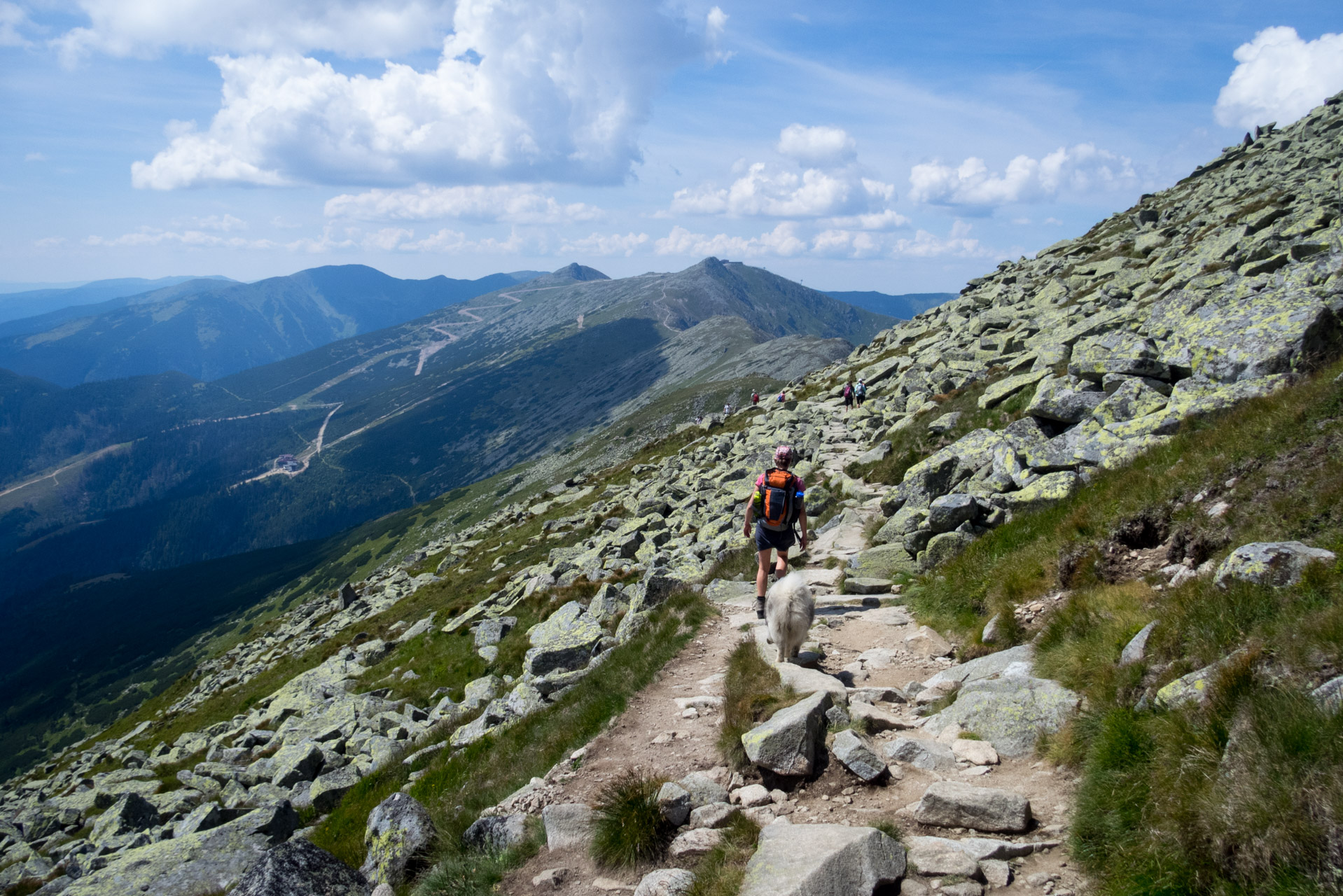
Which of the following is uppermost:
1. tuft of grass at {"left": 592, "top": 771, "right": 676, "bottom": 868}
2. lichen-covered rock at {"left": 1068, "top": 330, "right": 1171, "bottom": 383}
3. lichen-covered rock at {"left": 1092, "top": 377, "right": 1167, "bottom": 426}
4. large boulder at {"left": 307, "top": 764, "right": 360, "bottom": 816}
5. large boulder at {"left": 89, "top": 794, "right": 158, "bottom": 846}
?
lichen-covered rock at {"left": 1068, "top": 330, "right": 1171, "bottom": 383}

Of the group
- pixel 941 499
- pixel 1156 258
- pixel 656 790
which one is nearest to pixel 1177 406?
pixel 941 499

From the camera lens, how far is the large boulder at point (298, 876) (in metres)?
8.90

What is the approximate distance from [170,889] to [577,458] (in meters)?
186

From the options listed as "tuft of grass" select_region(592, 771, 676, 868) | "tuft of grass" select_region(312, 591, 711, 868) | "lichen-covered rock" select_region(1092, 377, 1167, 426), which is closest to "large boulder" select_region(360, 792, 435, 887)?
"tuft of grass" select_region(312, 591, 711, 868)

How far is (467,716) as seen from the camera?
19.2 meters

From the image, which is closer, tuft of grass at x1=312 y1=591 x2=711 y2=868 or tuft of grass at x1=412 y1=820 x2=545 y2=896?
tuft of grass at x1=412 y1=820 x2=545 y2=896

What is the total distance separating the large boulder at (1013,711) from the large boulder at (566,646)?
39.8ft

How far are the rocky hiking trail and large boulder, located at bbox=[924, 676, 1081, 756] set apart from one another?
0.16m

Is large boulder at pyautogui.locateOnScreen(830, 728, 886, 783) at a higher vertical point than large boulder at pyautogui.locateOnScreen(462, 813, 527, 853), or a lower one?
higher

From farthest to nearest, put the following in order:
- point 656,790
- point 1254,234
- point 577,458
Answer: point 577,458 < point 1254,234 < point 656,790

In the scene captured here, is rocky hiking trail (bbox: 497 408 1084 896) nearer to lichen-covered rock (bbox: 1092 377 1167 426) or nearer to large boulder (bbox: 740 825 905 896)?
large boulder (bbox: 740 825 905 896)

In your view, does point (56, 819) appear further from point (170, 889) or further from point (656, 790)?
point (656, 790)

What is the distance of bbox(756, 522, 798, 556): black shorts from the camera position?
14047 mm

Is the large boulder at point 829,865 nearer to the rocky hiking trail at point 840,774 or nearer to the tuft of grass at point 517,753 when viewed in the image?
the rocky hiking trail at point 840,774
